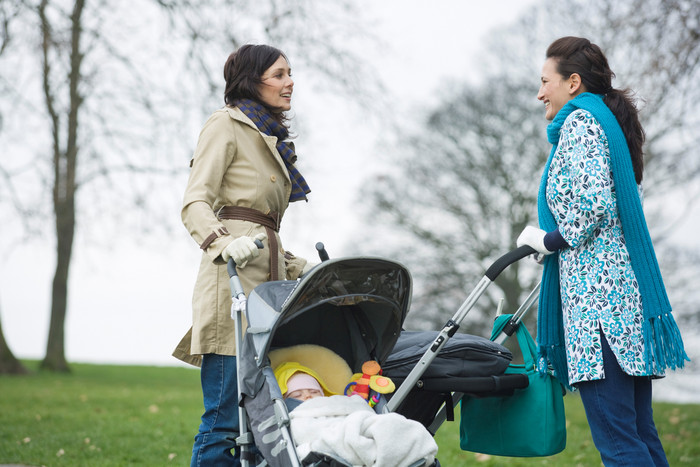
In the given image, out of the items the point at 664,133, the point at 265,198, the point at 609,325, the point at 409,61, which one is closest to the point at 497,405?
the point at 609,325

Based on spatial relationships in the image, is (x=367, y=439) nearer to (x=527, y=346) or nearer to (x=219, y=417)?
(x=219, y=417)

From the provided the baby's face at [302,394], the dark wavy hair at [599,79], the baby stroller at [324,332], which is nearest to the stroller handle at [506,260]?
the baby stroller at [324,332]

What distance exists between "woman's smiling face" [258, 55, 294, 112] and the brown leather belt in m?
0.51

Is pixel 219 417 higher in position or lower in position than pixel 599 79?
lower

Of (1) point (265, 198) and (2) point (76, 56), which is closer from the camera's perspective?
(1) point (265, 198)

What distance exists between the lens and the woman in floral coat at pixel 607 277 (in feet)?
9.78

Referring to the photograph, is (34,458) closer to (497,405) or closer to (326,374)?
(326,374)

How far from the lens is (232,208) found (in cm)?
339

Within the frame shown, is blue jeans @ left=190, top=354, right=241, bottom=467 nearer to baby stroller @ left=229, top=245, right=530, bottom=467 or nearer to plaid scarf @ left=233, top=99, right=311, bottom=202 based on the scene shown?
baby stroller @ left=229, top=245, right=530, bottom=467

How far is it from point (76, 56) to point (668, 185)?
37.0 ft

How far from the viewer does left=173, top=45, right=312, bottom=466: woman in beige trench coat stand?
3.21 m

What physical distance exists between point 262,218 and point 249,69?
26.9 inches

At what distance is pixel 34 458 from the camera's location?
5.47 metres

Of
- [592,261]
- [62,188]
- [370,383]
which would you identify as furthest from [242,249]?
[62,188]
